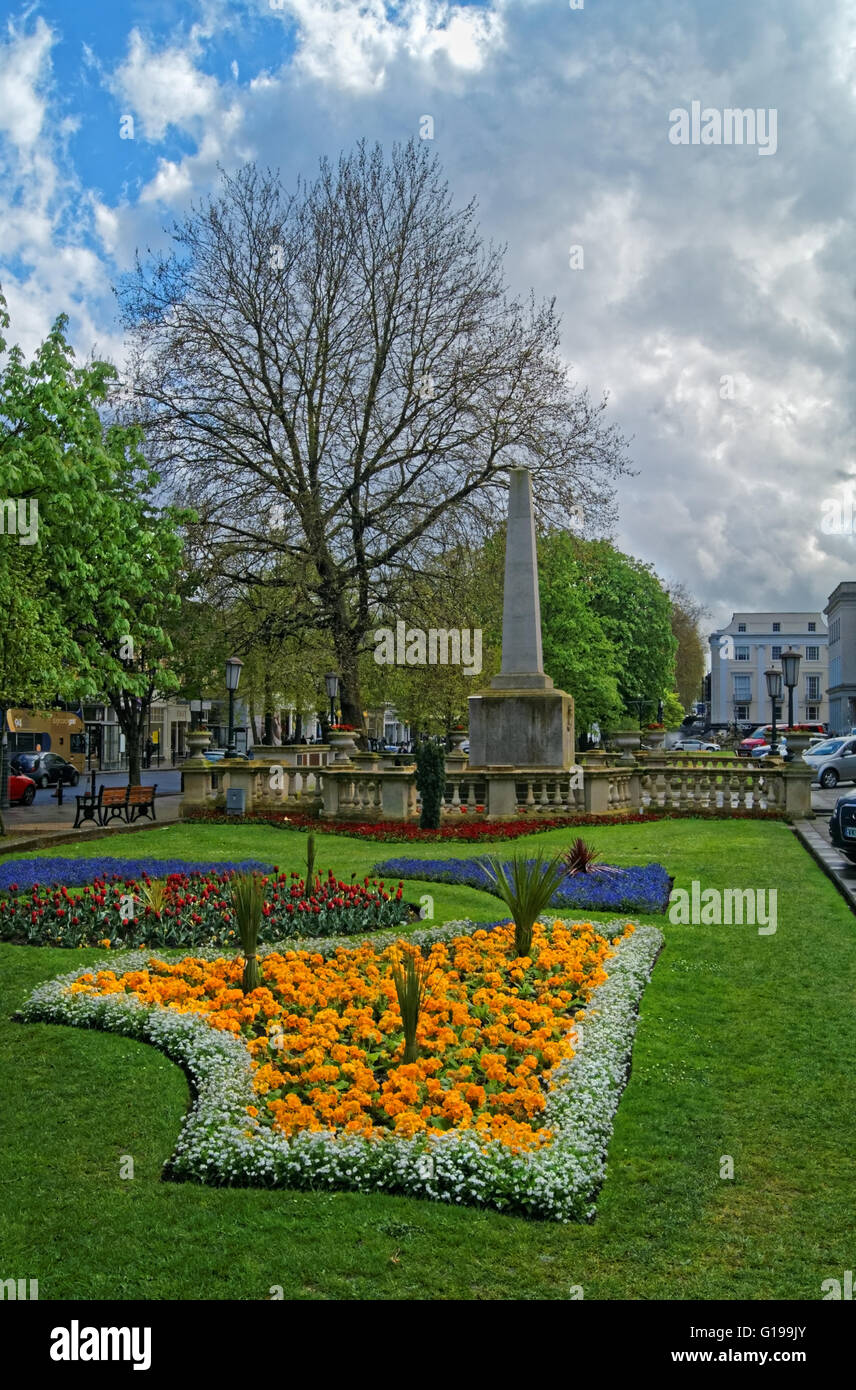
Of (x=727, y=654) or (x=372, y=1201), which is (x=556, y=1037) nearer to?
(x=372, y=1201)

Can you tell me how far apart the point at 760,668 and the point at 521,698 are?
124 m

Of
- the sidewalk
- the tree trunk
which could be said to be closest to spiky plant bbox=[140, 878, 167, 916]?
the sidewalk

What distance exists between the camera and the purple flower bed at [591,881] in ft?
41.2

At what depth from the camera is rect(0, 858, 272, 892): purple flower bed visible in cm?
1473

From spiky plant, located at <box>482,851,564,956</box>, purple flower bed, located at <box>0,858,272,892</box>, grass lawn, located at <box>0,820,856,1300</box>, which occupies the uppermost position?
spiky plant, located at <box>482,851,564,956</box>

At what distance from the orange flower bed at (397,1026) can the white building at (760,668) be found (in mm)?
129035

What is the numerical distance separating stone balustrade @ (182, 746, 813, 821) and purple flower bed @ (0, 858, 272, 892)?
7052 millimetres

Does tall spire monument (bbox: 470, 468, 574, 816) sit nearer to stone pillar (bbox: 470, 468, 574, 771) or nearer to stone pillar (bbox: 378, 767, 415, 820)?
stone pillar (bbox: 470, 468, 574, 771)

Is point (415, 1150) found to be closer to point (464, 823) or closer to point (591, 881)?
point (591, 881)

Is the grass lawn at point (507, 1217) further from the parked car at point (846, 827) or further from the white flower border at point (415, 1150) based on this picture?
the parked car at point (846, 827)

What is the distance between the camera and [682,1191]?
5.40 m

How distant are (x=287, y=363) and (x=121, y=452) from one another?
17.9 ft

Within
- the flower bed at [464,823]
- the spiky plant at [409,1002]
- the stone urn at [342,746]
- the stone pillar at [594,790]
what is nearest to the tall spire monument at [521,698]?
the stone pillar at [594,790]
